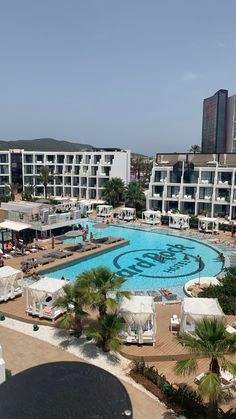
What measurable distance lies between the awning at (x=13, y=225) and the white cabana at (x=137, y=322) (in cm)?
1929

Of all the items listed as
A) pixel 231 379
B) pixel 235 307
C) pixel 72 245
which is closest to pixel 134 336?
pixel 231 379

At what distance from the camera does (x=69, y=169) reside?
71188 mm

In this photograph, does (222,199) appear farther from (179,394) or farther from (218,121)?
(218,121)

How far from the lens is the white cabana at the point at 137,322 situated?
52.4ft

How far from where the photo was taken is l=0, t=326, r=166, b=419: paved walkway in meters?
11.9

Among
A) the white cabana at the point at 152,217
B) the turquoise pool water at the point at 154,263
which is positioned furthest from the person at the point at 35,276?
the white cabana at the point at 152,217

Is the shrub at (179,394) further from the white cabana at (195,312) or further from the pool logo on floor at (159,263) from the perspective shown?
the pool logo on floor at (159,263)

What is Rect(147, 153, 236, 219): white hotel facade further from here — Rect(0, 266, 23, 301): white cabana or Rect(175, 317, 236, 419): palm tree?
Rect(175, 317, 236, 419): palm tree

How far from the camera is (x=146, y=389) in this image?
13.0 m

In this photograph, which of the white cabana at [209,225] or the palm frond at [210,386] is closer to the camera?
the palm frond at [210,386]

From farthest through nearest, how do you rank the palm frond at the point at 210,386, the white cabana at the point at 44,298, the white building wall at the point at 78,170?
the white building wall at the point at 78,170, the white cabana at the point at 44,298, the palm frond at the point at 210,386

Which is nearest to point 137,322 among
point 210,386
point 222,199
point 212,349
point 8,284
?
point 212,349

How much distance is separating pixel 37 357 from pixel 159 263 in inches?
699

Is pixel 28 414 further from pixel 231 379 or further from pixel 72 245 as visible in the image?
pixel 72 245
